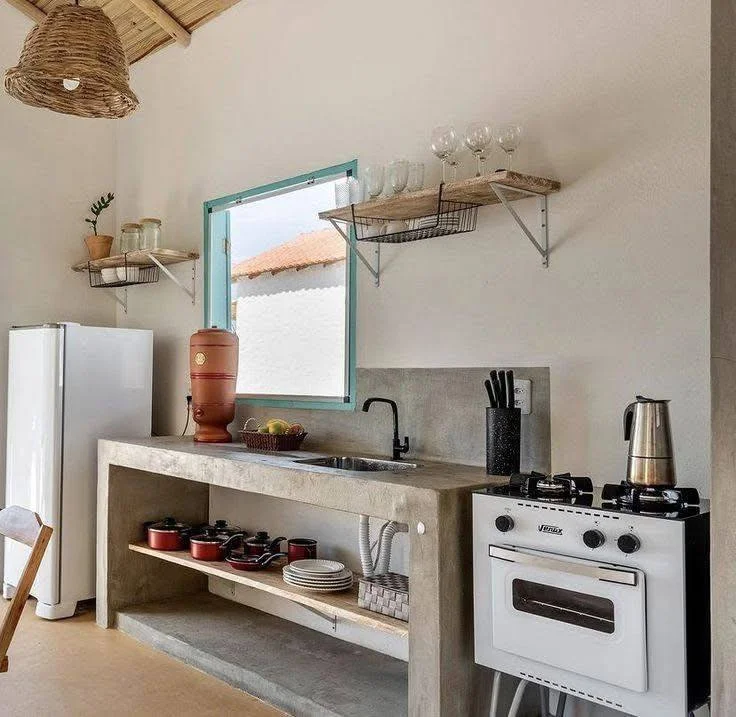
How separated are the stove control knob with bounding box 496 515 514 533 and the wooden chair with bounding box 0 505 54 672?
1248 mm

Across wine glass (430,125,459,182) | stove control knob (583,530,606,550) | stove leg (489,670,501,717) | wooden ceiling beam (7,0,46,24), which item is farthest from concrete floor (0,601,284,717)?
wooden ceiling beam (7,0,46,24)

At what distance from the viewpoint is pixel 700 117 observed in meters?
2.50

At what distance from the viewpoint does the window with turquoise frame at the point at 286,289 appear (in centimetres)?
376

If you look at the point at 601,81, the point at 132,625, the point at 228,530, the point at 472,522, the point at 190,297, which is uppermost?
the point at 601,81

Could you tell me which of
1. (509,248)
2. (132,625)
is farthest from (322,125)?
(132,625)

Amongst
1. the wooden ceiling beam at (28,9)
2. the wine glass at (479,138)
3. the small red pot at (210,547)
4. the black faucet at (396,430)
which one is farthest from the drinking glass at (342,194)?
the wooden ceiling beam at (28,9)

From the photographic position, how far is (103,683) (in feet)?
10.8

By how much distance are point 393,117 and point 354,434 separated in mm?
1414

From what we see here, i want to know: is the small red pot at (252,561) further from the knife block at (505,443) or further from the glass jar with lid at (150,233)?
the glass jar with lid at (150,233)

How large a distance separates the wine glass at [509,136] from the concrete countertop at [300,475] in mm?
1184

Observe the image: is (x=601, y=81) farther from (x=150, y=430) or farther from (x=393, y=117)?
(x=150, y=430)

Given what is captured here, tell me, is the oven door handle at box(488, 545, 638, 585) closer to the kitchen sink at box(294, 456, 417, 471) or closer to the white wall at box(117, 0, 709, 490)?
the white wall at box(117, 0, 709, 490)

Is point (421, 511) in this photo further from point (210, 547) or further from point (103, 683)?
point (103, 683)

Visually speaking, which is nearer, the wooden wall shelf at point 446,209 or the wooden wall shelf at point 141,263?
the wooden wall shelf at point 446,209
